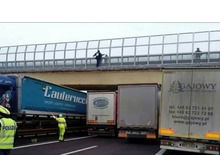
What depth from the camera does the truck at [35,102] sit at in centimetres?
1584

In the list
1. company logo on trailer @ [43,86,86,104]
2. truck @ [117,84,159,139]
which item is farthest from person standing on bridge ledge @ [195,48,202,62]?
truck @ [117,84,159,139]

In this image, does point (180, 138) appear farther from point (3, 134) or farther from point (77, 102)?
point (77, 102)

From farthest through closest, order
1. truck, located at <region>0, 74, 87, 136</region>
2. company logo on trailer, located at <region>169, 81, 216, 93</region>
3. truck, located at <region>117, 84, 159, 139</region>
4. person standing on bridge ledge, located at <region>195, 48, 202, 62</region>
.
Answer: person standing on bridge ledge, located at <region>195, 48, 202, 62</region> → truck, located at <region>117, 84, 159, 139</region> → truck, located at <region>0, 74, 87, 136</region> → company logo on trailer, located at <region>169, 81, 216, 93</region>

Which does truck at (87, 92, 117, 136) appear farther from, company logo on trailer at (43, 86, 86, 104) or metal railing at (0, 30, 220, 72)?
metal railing at (0, 30, 220, 72)

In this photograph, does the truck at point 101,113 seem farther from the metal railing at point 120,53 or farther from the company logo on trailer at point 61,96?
the metal railing at point 120,53

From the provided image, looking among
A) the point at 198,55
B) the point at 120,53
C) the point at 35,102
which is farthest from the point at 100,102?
the point at 120,53

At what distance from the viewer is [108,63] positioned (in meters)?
29.8

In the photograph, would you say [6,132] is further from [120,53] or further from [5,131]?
[120,53]

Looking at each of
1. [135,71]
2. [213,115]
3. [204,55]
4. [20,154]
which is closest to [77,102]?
[135,71]

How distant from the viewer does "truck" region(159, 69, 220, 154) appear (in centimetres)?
1179

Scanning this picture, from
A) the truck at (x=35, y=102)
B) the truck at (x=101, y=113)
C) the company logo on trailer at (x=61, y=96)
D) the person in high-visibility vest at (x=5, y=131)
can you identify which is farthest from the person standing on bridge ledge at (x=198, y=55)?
the person in high-visibility vest at (x=5, y=131)

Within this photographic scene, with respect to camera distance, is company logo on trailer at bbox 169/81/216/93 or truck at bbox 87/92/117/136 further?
truck at bbox 87/92/117/136

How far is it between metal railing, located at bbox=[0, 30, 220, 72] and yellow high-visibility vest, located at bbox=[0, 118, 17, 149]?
19.6m

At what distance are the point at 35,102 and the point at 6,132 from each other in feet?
33.5
